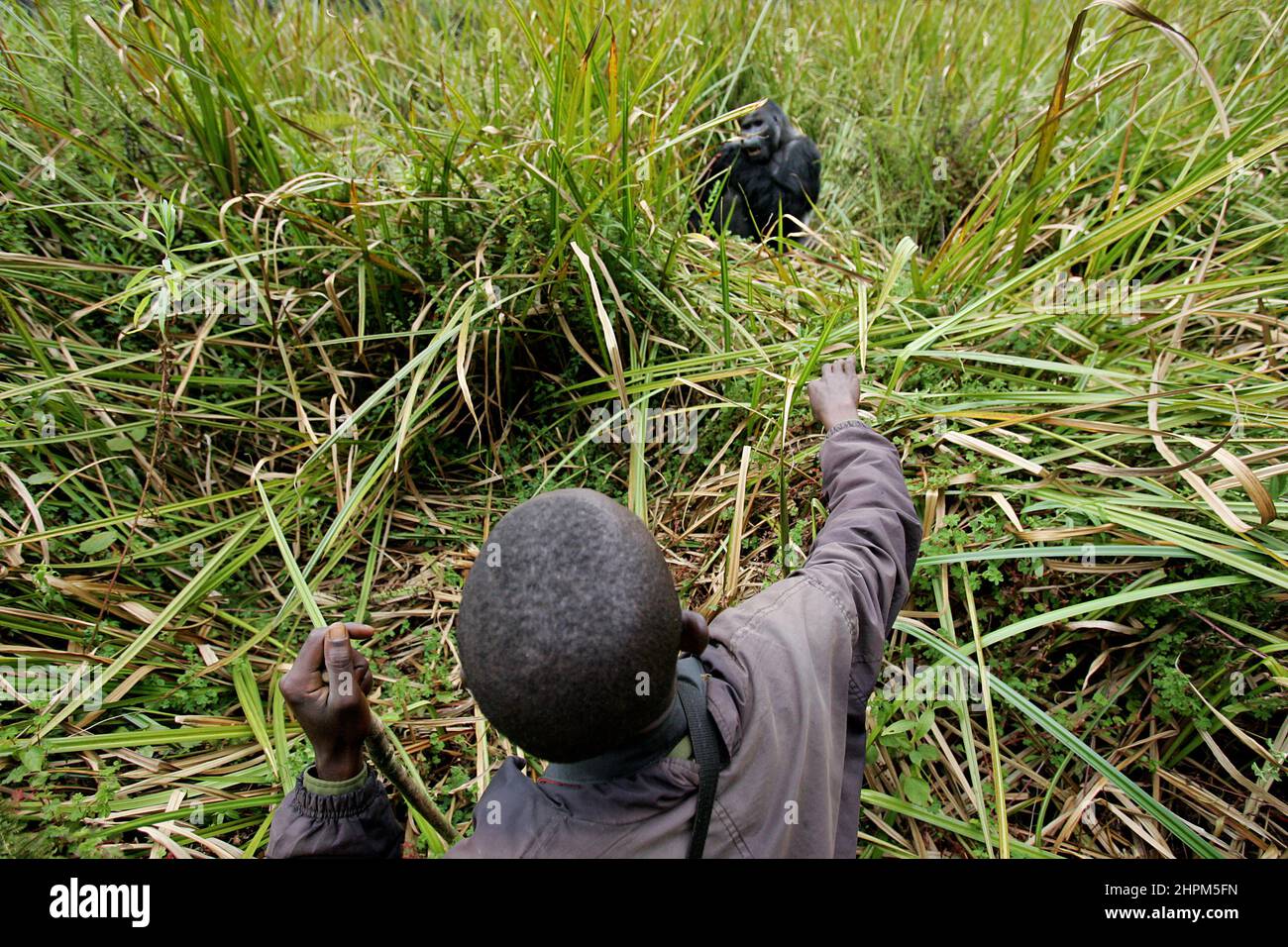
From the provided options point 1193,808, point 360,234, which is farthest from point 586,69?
point 1193,808

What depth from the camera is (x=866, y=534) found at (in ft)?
4.78

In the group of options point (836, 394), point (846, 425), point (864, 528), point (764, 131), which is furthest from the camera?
point (764, 131)

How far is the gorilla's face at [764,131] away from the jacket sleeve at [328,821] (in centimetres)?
274

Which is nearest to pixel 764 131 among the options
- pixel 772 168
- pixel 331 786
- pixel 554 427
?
pixel 772 168

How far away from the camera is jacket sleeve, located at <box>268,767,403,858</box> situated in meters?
1.22

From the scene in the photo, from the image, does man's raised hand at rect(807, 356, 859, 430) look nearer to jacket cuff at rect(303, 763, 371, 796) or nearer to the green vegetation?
the green vegetation

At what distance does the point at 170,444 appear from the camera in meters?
2.11

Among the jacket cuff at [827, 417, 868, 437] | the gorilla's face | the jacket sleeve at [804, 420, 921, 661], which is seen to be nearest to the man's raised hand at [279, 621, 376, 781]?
the jacket sleeve at [804, 420, 921, 661]

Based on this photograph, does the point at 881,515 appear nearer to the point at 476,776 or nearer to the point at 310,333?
the point at 476,776

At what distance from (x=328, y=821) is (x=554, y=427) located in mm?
1337

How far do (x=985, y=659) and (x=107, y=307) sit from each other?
268 cm

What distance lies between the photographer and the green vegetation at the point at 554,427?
1646mm

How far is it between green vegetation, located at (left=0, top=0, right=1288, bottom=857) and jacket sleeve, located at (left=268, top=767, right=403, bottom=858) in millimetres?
359

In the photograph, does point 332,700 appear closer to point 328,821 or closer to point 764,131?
point 328,821
